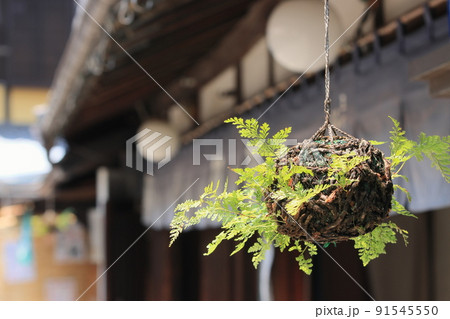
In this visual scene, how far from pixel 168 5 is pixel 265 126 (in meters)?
1.97

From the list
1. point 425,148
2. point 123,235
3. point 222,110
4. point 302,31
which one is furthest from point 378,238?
point 123,235

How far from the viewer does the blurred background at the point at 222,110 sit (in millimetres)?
3033

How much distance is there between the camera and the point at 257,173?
1880 mm

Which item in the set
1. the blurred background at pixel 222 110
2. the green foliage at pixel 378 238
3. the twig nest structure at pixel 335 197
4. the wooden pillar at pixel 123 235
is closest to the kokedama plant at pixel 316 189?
the twig nest structure at pixel 335 197

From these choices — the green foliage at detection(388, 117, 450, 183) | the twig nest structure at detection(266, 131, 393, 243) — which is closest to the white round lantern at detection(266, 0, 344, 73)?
the green foliage at detection(388, 117, 450, 183)

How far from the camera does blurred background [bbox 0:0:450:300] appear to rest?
303cm

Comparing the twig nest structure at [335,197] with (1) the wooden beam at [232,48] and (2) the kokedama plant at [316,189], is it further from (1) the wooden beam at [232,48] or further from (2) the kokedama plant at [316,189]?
(1) the wooden beam at [232,48]

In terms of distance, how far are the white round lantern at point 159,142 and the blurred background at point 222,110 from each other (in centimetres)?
2

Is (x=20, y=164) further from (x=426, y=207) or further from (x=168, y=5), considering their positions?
(x=426, y=207)

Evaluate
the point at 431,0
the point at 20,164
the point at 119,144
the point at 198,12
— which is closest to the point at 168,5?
the point at 198,12

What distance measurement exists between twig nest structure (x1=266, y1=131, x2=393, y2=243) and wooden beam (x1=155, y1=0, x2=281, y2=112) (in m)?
2.42

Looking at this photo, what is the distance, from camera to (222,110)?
577cm

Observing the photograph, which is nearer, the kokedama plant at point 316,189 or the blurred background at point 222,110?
the kokedama plant at point 316,189

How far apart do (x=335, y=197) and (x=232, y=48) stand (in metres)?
3.47
